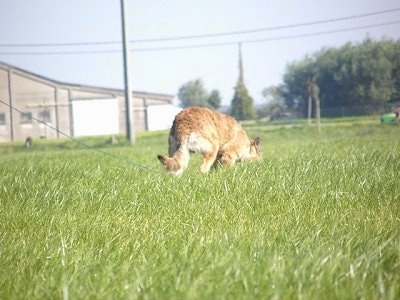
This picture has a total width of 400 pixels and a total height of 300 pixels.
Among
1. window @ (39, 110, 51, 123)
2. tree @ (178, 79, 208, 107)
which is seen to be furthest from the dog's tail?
tree @ (178, 79, 208, 107)

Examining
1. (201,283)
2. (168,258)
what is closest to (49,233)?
(168,258)

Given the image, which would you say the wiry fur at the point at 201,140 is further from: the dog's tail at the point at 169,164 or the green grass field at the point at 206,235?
the green grass field at the point at 206,235

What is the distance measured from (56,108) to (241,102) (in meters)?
30.2

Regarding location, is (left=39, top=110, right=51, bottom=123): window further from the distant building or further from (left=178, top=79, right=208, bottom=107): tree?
(left=178, top=79, right=208, bottom=107): tree

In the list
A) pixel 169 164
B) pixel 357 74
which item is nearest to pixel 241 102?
pixel 357 74

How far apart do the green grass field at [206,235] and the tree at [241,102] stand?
205 ft

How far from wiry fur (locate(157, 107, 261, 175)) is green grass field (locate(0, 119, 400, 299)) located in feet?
3.78

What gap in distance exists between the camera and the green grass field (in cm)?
208

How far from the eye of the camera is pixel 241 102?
68000 mm

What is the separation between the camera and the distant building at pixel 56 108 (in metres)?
42.5

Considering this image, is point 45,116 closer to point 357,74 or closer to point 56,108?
point 56,108

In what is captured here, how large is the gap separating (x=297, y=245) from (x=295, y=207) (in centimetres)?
117

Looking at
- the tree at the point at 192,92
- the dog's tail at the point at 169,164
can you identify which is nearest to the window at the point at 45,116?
the dog's tail at the point at 169,164

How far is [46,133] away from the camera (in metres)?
41.6
